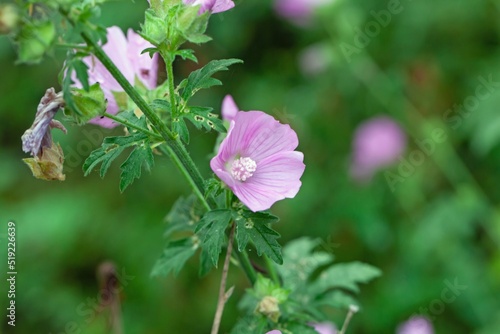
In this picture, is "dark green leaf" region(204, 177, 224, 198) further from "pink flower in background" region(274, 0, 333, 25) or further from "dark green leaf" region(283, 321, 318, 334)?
"pink flower in background" region(274, 0, 333, 25)

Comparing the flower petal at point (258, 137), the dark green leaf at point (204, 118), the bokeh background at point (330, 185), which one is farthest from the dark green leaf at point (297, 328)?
the bokeh background at point (330, 185)

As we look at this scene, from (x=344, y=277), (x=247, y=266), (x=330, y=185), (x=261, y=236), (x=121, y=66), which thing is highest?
(x=121, y=66)

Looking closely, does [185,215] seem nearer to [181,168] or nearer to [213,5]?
[181,168]

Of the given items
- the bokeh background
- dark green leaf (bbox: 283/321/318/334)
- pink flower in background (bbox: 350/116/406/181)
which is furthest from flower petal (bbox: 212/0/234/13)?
pink flower in background (bbox: 350/116/406/181)

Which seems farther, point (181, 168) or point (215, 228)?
point (181, 168)

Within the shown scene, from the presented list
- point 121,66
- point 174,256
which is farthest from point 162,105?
point 174,256

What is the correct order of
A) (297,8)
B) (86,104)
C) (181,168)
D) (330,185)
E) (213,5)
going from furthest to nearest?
(297,8) < (330,185) < (181,168) < (213,5) < (86,104)

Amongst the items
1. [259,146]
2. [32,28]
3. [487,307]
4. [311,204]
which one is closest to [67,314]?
[311,204]
